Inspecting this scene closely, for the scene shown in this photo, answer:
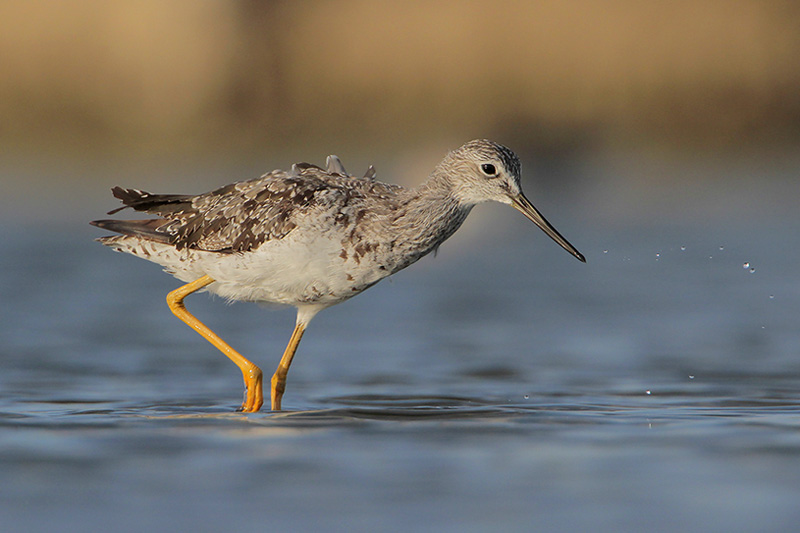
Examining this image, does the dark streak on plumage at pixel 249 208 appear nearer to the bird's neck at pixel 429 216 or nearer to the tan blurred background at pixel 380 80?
the bird's neck at pixel 429 216

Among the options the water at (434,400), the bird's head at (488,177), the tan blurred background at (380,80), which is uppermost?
the tan blurred background at (380,80)

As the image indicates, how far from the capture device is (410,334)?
12289 mm

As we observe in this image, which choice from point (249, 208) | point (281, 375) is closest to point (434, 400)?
point (281, 375)

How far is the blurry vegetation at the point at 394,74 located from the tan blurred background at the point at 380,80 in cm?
3

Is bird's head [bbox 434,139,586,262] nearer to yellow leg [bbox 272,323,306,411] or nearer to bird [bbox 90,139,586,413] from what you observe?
bird [bbox 90,139,586,413]

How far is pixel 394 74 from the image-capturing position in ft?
78.4

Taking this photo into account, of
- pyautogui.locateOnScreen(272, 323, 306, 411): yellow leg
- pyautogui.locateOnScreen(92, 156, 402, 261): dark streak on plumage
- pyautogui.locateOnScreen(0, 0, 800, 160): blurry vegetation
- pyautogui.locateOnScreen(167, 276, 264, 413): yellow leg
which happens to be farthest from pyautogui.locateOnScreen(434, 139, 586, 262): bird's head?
pyautogui.locateOnScreen(0, 0, 800, 160): blurry vegetation

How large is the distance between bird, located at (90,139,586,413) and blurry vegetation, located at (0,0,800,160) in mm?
14559

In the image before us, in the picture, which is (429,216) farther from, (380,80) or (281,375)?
(380,80)

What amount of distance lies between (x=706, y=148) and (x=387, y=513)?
20628mm

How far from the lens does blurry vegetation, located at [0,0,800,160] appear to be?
23453 millimetres

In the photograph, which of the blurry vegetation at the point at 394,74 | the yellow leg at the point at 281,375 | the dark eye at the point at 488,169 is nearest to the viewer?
the dark eye at the point at 488,169

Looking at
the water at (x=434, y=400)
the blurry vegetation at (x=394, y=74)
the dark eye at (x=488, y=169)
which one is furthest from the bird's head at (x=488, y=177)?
the blurry vegetation at (x=394, y=74)

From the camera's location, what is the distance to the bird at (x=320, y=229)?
8578 millimetres
